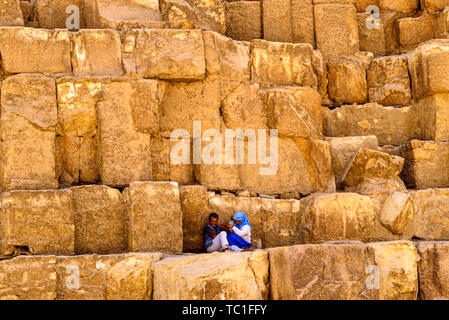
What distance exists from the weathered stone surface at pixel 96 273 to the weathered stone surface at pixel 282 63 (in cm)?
268

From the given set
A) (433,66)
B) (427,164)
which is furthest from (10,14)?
(427,164)

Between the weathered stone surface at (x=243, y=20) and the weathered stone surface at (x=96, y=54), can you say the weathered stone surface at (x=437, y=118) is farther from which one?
the weathered stone surface at (x=96, y=54)

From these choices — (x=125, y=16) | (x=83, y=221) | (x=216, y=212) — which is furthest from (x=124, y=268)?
(x=125, y=16)

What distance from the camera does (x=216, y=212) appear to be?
701cm

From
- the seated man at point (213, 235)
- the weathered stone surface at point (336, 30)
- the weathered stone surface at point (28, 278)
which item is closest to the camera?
the weathered stone surface at point (28, 278)

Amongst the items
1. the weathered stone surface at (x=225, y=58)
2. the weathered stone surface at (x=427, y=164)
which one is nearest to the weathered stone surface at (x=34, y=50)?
the weathered stone surface at (x=225, y=58)

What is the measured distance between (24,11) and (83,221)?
273cm

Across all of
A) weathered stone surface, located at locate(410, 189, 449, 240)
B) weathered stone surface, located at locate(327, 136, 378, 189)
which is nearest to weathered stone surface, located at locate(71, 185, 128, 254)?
weathered stone surface, located at locate(327, 136, 378, 189)

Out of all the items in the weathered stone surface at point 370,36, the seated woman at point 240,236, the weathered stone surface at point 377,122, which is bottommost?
the seated woman at point 240,236

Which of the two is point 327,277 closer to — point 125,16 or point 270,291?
point 270,291

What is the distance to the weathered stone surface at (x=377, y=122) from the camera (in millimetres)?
8328

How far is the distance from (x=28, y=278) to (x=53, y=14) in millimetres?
3201

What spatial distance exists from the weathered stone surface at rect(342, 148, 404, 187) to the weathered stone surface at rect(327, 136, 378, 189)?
206mm

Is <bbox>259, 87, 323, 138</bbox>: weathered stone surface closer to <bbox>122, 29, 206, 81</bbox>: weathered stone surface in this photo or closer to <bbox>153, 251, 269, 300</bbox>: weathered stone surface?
<bbox>122, 29, 206, 81</bbox>: weathered stone surface
